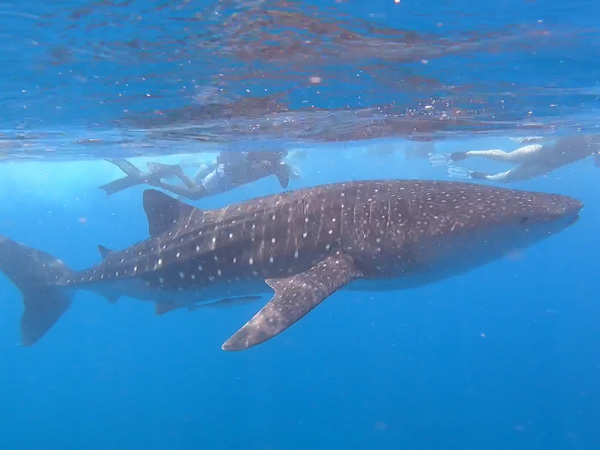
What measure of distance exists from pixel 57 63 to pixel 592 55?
10.6m

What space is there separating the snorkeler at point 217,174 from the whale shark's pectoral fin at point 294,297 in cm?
1489

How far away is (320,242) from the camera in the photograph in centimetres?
785

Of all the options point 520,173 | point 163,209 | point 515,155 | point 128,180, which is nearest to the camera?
point 163,209

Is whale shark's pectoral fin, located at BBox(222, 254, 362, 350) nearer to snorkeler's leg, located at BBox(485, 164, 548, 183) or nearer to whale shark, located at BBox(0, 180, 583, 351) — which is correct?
whale shark, located at BBox(0, 180, 583, 351)

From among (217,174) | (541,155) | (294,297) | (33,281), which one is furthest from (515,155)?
(33,281)

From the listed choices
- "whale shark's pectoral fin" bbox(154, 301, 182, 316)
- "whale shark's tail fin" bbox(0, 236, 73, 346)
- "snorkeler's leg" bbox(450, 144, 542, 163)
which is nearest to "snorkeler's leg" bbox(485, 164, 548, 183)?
"snorkeler's leg" bbox(450, 144, 542, 163)

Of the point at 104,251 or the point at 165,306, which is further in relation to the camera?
the point at 104,251

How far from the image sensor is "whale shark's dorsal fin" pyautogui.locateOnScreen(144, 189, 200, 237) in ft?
32.4

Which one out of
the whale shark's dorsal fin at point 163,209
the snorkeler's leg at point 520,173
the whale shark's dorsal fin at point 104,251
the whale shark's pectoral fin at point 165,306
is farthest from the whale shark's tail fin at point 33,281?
the snorkeler's leg at point 520,173

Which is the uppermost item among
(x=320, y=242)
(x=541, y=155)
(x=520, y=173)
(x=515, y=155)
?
(x=320, y=242)

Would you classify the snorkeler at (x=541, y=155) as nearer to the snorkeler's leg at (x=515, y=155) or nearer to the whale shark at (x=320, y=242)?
the snorkeler's leg at (x=515, y=155)

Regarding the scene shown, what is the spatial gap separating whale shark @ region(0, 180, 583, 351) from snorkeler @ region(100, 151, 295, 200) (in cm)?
1203

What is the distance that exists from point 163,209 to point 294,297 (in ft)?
14.9

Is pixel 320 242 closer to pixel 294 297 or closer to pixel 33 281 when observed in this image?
pixel 294 297
